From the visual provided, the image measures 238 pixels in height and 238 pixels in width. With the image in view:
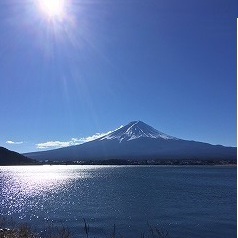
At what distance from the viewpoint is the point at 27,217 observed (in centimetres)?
A: 3603

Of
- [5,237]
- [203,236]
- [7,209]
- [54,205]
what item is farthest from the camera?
[54,205]

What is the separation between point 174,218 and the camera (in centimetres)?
3538

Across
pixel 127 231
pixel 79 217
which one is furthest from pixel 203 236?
pixel 79 217

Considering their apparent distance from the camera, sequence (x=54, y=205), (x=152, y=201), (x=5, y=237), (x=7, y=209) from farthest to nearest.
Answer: (x=152, y=201) < (x=54, y=205) < (x=7, y=209) < (x=5, y=237)

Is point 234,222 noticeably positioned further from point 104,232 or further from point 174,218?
point 104,232

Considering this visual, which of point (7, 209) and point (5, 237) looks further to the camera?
point (7, 209)

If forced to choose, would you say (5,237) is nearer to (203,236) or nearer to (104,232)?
(104,232)

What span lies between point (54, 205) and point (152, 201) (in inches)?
509

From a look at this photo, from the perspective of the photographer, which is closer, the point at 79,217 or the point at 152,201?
the point at 79,217

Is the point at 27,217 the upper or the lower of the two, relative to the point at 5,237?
lower

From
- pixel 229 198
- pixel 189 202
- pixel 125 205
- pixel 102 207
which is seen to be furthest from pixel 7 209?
pixel 229 198

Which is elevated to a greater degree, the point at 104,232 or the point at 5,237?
the point at 5,237

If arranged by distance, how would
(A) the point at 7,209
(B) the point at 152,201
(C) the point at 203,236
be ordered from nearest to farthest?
(C) the point at 203,236
(A) the point at 7,209
(B) the point at 152,201

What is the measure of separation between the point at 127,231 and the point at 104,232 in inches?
81.3
